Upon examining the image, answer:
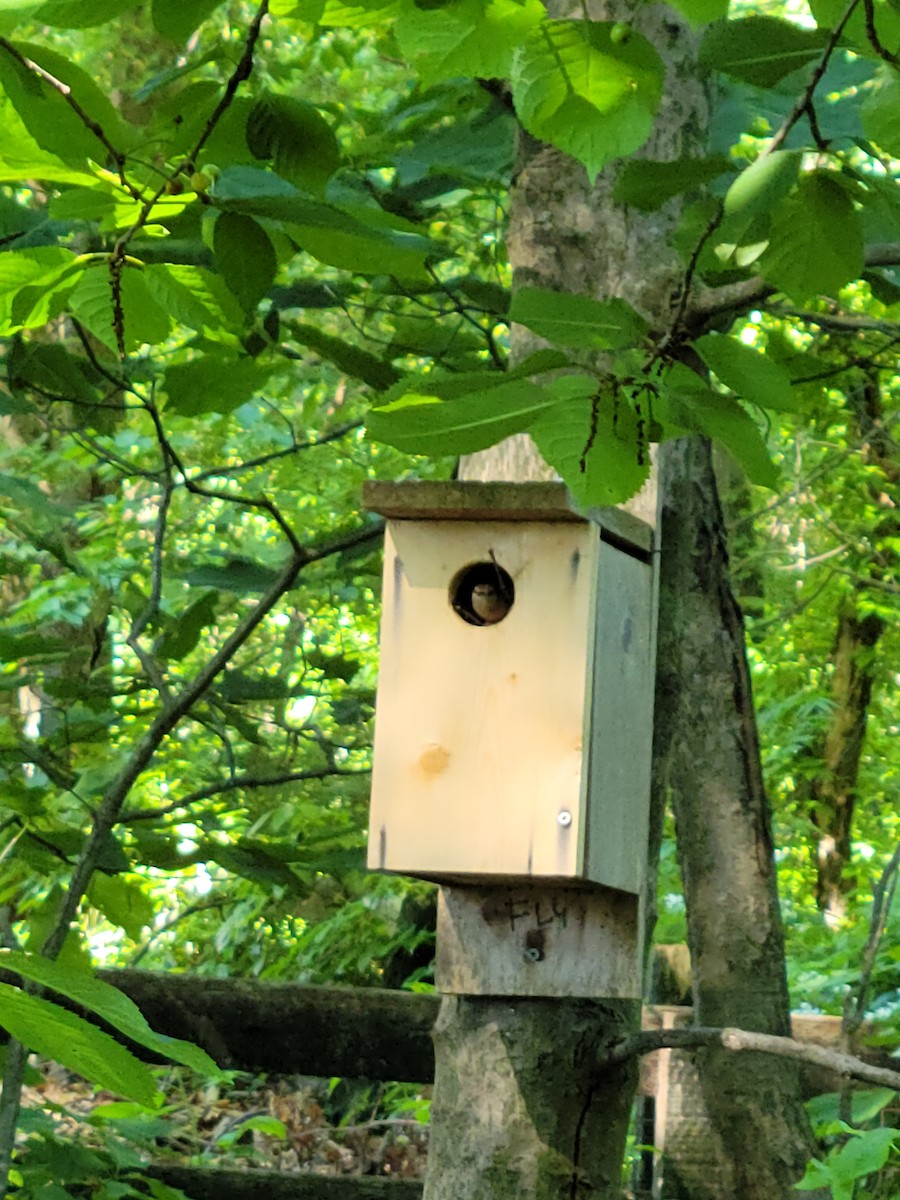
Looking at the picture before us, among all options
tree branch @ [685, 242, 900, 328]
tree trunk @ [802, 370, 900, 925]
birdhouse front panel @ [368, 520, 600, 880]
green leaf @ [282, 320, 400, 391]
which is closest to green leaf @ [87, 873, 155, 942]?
birdhouse front panel @ [368, 520, 600, 880]

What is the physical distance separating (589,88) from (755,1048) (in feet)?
3.07

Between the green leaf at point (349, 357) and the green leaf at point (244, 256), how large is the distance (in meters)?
0.90

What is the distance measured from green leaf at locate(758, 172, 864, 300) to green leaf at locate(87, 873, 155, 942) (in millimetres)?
1406

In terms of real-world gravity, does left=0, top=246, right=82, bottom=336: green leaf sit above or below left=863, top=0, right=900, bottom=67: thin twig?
below

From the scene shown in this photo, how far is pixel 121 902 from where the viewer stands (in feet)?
6.70

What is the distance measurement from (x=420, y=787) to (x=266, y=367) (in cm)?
57

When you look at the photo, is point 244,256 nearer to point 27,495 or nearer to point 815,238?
point 815,238

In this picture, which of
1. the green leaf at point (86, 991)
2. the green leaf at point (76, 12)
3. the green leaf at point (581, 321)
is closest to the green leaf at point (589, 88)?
the green leaf at point (581, 321)

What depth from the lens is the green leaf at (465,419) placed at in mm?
899

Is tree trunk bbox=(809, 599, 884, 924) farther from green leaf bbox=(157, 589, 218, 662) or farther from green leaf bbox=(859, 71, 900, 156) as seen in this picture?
green leaf bbox=(859, 71, 900, 156)

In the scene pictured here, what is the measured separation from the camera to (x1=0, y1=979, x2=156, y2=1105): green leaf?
1.64ft

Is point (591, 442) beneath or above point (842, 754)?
beneath

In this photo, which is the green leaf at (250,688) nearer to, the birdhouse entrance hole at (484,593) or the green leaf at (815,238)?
the birdhouse entrance hole at (484,593)

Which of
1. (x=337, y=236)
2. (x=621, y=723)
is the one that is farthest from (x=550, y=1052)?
(x=337, y=236)
